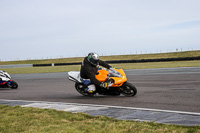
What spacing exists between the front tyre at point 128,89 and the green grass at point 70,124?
3.22 meters

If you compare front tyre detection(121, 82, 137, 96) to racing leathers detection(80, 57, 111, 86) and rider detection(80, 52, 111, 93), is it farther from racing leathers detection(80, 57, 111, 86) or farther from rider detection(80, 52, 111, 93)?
racing leathers detection(80, 57, 111, 86)

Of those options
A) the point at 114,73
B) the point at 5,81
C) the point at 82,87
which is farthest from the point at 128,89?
the point at 5,81

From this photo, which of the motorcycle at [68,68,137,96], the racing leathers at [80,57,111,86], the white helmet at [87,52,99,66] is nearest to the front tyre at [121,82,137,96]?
the motorcycle at [68,68,137,96]

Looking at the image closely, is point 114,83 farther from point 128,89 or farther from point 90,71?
point 90,71

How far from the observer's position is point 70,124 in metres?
5.73

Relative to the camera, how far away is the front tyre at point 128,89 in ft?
31.5

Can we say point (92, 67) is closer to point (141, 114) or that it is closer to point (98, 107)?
point (98, 107)

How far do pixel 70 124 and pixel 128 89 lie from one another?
14.1 feet

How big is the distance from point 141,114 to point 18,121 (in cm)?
289

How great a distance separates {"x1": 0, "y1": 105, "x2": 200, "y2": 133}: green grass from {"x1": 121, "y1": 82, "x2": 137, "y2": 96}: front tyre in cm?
322

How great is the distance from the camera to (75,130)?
518cm

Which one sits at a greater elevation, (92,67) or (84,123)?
(92,67)

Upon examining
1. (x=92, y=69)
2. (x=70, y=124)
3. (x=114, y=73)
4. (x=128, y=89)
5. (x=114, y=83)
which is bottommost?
(x=70, y=124)

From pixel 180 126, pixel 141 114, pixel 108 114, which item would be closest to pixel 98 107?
pixel 108 114
